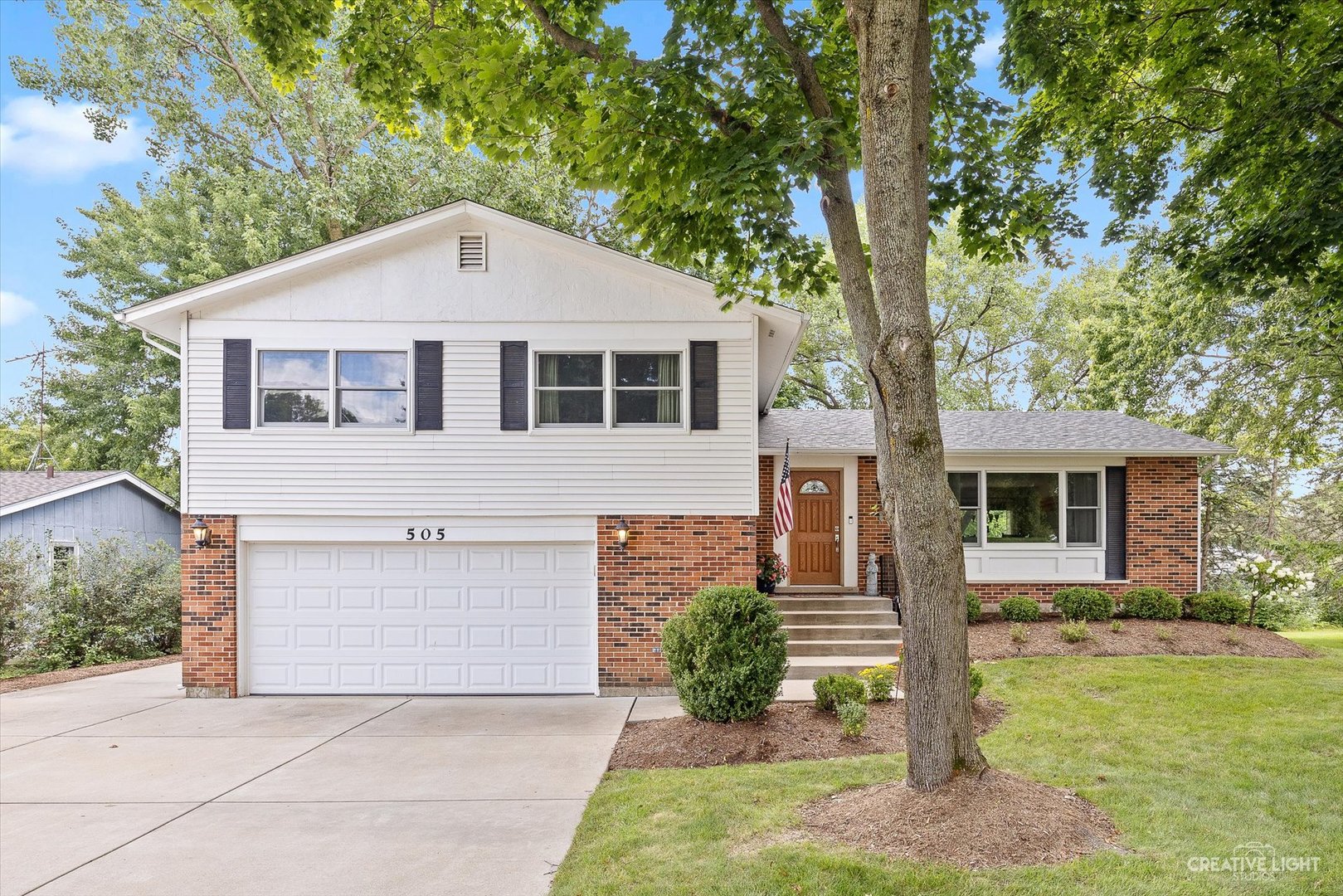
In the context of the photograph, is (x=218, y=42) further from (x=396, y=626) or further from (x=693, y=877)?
(x=693, y=877)

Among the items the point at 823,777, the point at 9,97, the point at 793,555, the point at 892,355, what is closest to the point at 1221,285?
the point at 892,355

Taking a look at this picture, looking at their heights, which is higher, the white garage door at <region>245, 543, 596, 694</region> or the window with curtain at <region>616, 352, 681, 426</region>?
the window with curtain at <region>616, 352, 681, 426</region>

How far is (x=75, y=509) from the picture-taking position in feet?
52.1

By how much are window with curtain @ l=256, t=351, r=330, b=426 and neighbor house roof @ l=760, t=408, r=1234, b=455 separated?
22.8ft

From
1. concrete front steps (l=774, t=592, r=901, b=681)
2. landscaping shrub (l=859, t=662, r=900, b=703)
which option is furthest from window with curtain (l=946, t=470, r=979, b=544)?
landscaping shrub (l=859, t=662, r=900, b=703)

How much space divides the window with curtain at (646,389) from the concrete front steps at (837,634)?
2.96 m

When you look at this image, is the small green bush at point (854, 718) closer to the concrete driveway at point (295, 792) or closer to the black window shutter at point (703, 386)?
the concrete driveway at point (295, 792)

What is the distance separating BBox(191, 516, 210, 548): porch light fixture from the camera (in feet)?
31.4

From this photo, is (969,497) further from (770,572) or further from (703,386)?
(703,386)

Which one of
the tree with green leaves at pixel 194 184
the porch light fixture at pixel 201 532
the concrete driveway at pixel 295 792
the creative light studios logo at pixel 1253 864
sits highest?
the tree with green leaves at pixel 194 184

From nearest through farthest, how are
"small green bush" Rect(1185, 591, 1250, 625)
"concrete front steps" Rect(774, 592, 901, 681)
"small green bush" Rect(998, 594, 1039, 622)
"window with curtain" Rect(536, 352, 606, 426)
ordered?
1. "window with curtain" Rect(536, 352, 606, 426)
2. "concrete front steps" Rect(774, 592, 901, 681)
3. "small green bush" Rect(1185, 591, 1250, 625)
4. "small green bush" Rect(998, 594, 1039, 622)

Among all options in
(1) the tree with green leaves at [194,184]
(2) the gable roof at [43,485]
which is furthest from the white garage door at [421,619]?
(1) the tree with green leaves at [194,184]

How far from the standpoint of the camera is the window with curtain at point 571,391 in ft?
32.1

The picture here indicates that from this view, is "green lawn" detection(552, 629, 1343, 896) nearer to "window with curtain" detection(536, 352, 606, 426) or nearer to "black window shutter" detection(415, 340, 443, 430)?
"window with curtain" detection(536, 352, 606, 426)
